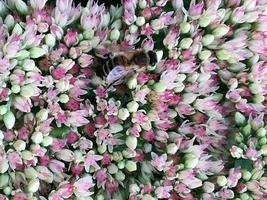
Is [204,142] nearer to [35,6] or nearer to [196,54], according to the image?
[196,54]

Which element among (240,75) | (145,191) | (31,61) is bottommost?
(145,191)

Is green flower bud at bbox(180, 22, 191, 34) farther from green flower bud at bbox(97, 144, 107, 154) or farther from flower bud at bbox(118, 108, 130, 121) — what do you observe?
green flower bud at bbox(97, 144, 107, 154)

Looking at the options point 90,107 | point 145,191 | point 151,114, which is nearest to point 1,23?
point 90,107

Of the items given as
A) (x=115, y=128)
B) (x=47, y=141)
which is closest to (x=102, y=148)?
(x=115, y=128)

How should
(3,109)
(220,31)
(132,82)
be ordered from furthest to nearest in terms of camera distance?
(220,31) → (132,82) → (3,109)

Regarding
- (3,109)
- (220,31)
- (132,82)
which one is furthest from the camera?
(220,31)

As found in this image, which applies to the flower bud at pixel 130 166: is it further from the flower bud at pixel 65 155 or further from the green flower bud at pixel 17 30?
the green flower bud at pixel 17 30

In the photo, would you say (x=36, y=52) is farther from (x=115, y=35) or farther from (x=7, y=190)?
(x=7, y=190)
